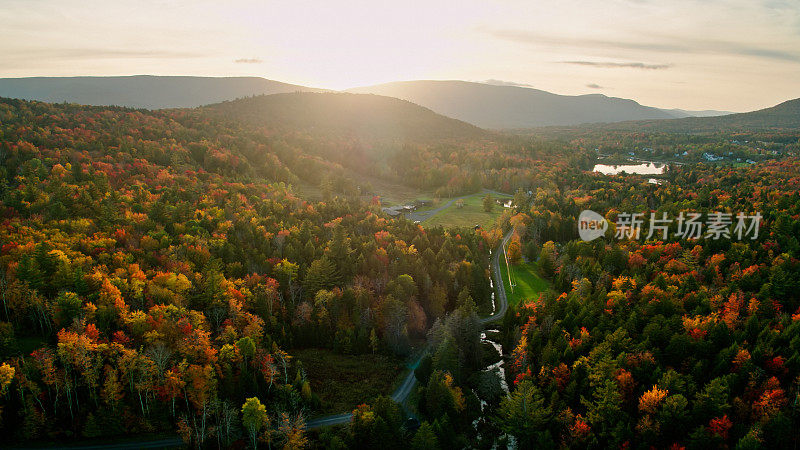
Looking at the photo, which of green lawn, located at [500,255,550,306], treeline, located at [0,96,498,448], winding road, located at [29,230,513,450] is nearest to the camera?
winding road, located at [29,230,513,450]

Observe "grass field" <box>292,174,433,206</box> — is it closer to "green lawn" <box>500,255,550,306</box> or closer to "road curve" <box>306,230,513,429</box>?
"road curve" <box>306,230,513,429</box>

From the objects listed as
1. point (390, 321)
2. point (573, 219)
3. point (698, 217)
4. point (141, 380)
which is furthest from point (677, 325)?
point (141, 380)

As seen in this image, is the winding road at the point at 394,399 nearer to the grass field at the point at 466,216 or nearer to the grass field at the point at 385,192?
the grass field at the point at 466,216

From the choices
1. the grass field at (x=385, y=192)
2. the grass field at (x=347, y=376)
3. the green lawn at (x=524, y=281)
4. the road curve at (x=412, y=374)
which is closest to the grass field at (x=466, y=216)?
the grass field at (x=385, y=192)

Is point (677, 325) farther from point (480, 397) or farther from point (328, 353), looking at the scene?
point (328, 353)

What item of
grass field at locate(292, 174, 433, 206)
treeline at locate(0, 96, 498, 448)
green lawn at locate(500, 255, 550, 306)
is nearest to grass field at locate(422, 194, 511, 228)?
grass field at locate(292, 174, 433, 206)

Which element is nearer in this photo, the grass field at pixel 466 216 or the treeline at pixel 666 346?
the treeline at pixel 666 346
